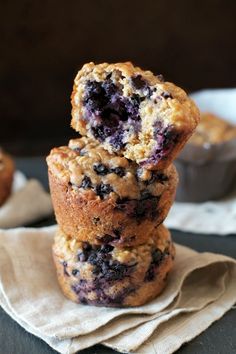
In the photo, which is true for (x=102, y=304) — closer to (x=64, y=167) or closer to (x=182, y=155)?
(x=64, y=167)

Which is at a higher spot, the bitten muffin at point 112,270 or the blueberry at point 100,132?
the blueberry at point 100,132

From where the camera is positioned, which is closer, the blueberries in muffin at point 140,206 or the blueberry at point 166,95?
the blueberry at point 166,95

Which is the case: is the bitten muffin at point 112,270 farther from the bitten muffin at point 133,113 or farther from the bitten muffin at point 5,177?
the bitten muffin at point 5,177

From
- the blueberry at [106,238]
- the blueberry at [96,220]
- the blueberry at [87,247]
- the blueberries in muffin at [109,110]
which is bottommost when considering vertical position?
the blueberry at [87,247]

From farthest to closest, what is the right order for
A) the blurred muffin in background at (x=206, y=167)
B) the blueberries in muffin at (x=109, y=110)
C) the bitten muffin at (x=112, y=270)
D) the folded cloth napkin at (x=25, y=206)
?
the blurred muffin in background at (x=206, y=167), the folded cloth napkin at (x=25, y=206), the bitten muffin at (x=112, y=270), the blueberries in muffin at (x=109, y=110)

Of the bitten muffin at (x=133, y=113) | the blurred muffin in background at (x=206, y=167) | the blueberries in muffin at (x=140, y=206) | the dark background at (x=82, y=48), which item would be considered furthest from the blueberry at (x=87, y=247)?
the dark background at (x=82, y=48)
